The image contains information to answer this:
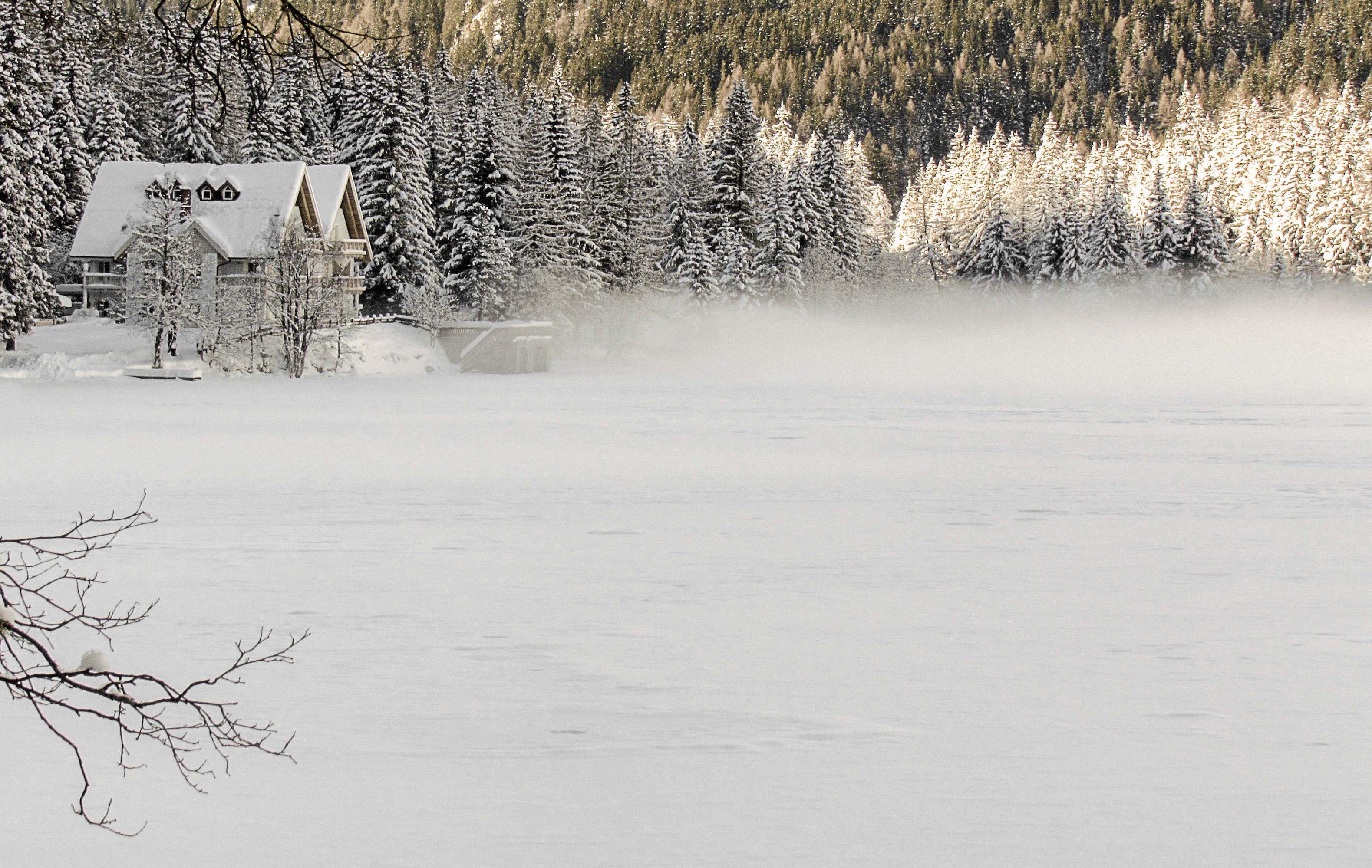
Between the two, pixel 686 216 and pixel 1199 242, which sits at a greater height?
pixel 1199 242

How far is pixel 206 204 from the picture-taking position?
177ft

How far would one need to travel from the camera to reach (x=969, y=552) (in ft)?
41.6


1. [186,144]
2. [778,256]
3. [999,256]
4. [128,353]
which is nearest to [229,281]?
[128,353]

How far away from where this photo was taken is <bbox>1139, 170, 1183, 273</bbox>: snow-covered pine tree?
7950cm

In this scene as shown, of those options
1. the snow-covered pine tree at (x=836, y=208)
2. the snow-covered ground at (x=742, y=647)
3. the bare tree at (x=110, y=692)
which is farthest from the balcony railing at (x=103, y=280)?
the bare tree at (x=110, y=692)

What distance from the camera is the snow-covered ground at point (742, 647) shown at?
5844 millimetres

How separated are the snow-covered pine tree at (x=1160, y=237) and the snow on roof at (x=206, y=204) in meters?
51.4

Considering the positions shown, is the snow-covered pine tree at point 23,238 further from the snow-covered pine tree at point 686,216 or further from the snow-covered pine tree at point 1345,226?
the snow-covered pine tree at point 1345,226

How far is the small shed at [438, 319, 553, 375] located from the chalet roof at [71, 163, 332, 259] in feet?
25.8

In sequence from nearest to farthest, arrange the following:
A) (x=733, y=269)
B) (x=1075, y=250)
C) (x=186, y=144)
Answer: (x=186, y=144) → (x=733, y=269) → (x=1075, y=250)

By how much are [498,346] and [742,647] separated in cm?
4439

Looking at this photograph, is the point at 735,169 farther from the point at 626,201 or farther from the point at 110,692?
the point at 110,692

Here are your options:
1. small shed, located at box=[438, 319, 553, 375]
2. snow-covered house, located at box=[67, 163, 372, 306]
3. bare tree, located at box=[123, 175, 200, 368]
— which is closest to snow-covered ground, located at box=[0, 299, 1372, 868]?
bare tree, located at box=[123, 175, 200, 368]

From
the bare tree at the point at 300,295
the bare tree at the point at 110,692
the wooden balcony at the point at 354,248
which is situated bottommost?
the bare tree at the point at 110,692
